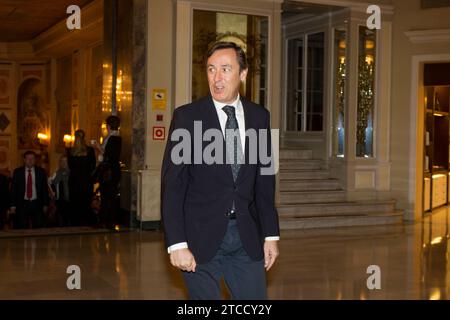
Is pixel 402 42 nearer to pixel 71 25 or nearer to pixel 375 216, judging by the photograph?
pixel 375 216

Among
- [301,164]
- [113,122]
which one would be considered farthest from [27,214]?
[301,164]

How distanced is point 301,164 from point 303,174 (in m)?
0.27

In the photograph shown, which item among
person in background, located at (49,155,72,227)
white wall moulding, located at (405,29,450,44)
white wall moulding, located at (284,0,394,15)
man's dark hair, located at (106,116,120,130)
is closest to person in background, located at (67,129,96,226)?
person in background, located at (49,155,72,227)

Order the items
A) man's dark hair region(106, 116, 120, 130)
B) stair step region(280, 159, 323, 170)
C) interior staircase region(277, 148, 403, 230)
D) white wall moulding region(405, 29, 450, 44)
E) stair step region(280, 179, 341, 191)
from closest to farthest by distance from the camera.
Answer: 1. man's dark hair region(106, 116, 120, 130)
2. interior staircase region(277, 148, 403, 230)
3. white wall moulding region(405, 29, 450, 44)
4. stair step region(280, 179, 341, 191)
5. stair step region(280, 159, 323, 170)

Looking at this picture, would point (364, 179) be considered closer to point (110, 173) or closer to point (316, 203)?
point (316, 203)

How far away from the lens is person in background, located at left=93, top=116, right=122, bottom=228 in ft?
29.6

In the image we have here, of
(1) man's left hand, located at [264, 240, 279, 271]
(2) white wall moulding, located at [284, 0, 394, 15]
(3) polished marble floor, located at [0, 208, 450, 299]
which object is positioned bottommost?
(3) polished marble floor, located at [0, 208, 450, 299]

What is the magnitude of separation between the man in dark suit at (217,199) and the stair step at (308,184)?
23.9ft

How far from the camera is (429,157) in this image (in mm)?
11477

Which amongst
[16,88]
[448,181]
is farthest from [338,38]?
[16,88]

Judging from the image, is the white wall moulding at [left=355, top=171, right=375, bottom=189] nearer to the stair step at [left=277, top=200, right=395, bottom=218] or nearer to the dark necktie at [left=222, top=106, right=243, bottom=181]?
the stair step at [left=277, top=200, right=395, bottom=218]

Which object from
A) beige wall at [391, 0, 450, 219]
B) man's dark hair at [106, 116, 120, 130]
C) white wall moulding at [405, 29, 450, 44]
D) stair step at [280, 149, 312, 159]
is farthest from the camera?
stair step at [280, 149, 312, 159]

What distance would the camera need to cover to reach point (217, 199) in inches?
106

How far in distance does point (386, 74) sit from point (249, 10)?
2.60 m
